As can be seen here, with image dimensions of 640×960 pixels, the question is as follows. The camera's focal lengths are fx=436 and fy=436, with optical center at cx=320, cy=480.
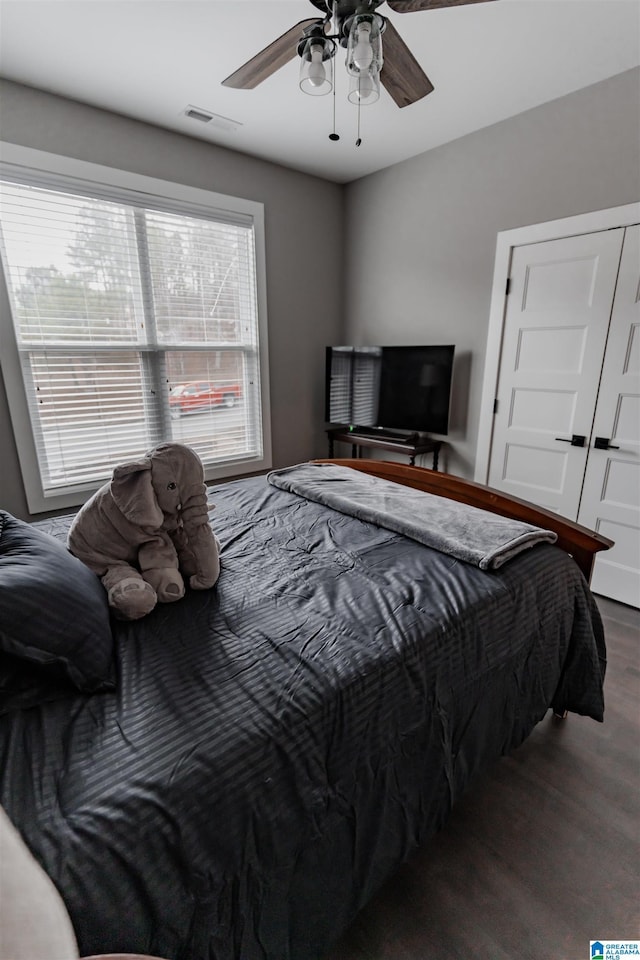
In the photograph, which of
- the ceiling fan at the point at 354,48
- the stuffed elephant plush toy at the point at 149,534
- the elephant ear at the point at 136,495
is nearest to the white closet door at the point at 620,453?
the ceiling fan at the point at 354,48

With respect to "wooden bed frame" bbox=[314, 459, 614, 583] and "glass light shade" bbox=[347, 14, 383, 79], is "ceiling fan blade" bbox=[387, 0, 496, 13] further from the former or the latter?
"wooden bed frame" bbox=[314, 459, 614, 583]

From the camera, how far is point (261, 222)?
3.26m

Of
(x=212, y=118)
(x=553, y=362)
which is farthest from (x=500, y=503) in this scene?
(x=212, y=118)

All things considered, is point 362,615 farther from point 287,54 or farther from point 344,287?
point 344,287

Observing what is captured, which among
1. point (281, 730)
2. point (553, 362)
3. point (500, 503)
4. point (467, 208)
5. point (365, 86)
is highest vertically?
point (467, 208)

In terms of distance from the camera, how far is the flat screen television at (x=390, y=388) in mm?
3113

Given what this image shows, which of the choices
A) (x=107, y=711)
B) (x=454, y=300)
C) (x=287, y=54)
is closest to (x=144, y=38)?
(x=287, y=54)

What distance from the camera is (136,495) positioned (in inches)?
50.9

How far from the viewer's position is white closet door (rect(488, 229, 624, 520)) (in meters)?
2.45

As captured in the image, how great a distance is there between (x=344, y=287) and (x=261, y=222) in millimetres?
941

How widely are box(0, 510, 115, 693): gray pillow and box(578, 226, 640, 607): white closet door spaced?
8.74 feet

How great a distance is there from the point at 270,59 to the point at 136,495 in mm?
1623

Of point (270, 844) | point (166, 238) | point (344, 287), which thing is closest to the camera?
point (270, 844)

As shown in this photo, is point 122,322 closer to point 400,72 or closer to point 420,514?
point 400,72
